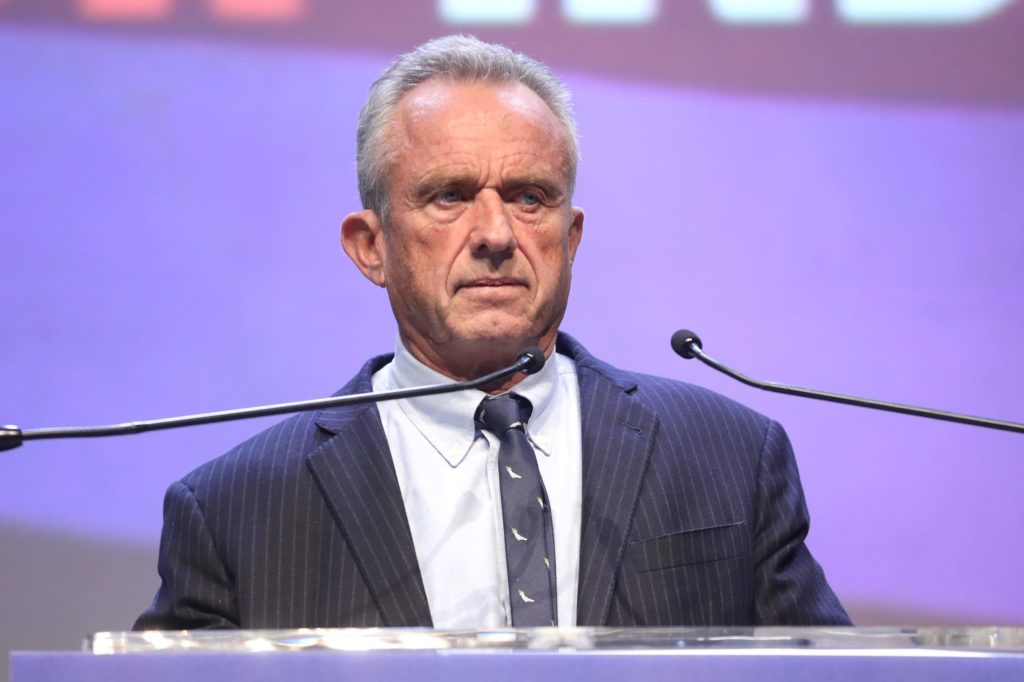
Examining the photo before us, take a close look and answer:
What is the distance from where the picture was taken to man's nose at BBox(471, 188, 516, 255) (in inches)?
76.3

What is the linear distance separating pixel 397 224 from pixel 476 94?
0.72 feet

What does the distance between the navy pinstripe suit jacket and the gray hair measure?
0.35m

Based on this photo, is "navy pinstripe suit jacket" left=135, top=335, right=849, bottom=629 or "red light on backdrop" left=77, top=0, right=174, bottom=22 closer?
"navy pinstripe suit jacket" left=135, top=335, right=849, bottom=629

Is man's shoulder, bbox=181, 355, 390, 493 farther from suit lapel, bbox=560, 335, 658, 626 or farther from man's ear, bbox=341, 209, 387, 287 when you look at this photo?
suit lapel, bbox=560, 335, 658, 626

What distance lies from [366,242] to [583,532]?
1.94 ft

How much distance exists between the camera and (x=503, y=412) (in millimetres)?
1996

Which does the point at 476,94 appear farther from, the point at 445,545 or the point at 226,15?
the point at 226,15

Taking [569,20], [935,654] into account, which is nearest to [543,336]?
[569,20]

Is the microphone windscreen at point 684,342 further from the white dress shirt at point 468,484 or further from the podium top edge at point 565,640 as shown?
the podium top edge at point 565,640

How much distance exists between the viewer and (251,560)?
→ 1.90 metres

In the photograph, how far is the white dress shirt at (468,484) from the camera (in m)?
1.85

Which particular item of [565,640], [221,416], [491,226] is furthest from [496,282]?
[565,640]

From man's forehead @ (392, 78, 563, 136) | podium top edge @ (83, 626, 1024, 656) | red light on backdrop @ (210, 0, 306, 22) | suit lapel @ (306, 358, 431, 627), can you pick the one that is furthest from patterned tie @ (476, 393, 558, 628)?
red light on backdrop @ (210, 0, 306, 22)

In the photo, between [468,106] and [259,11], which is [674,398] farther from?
[259,11]
